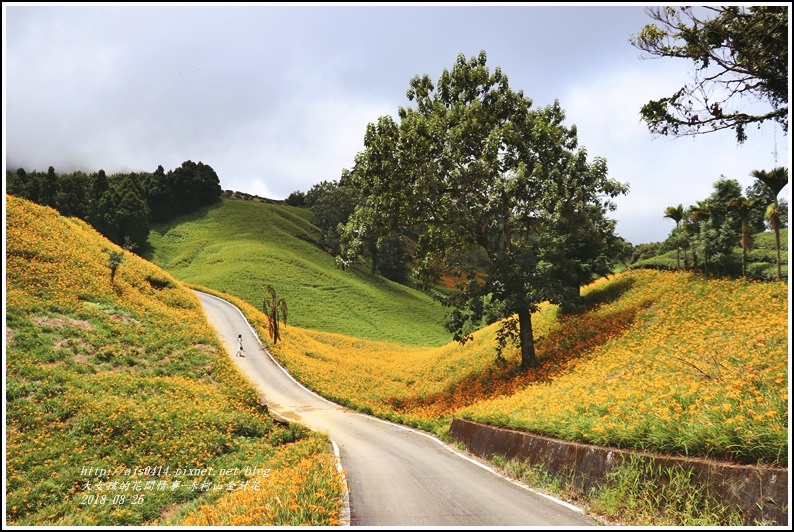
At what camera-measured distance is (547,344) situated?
80.0 feet

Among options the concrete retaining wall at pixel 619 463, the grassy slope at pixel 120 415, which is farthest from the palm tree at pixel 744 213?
the grassy slope at pixel 120 415

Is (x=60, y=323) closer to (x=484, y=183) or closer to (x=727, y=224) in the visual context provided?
(x=484, y=183)

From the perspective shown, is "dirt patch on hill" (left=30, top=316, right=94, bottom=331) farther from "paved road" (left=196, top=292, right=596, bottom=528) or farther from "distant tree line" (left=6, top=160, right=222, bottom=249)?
"distant tree line" (left=6, top=160, right=222, bottom=249)

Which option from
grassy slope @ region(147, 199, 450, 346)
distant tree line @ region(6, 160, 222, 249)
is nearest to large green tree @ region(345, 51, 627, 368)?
grassy slope @ region(147, 199, 450, 346)

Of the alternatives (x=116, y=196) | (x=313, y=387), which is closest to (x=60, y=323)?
(x=313, y=387)

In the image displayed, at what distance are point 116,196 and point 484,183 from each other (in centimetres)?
7857

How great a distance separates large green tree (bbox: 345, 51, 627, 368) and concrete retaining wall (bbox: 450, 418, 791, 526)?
9.95 meters

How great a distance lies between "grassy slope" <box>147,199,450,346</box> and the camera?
185ft

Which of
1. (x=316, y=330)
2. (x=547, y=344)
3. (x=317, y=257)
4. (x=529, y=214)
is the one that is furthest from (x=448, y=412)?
(x=317, y=257)

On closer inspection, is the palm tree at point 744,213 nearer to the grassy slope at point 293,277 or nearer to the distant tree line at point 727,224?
the distant tree line at point 727,224

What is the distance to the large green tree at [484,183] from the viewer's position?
20.4m

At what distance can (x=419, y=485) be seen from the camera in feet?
30.3

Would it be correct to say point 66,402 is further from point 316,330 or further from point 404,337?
point 404,337

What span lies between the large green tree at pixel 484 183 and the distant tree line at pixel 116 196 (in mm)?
53668
